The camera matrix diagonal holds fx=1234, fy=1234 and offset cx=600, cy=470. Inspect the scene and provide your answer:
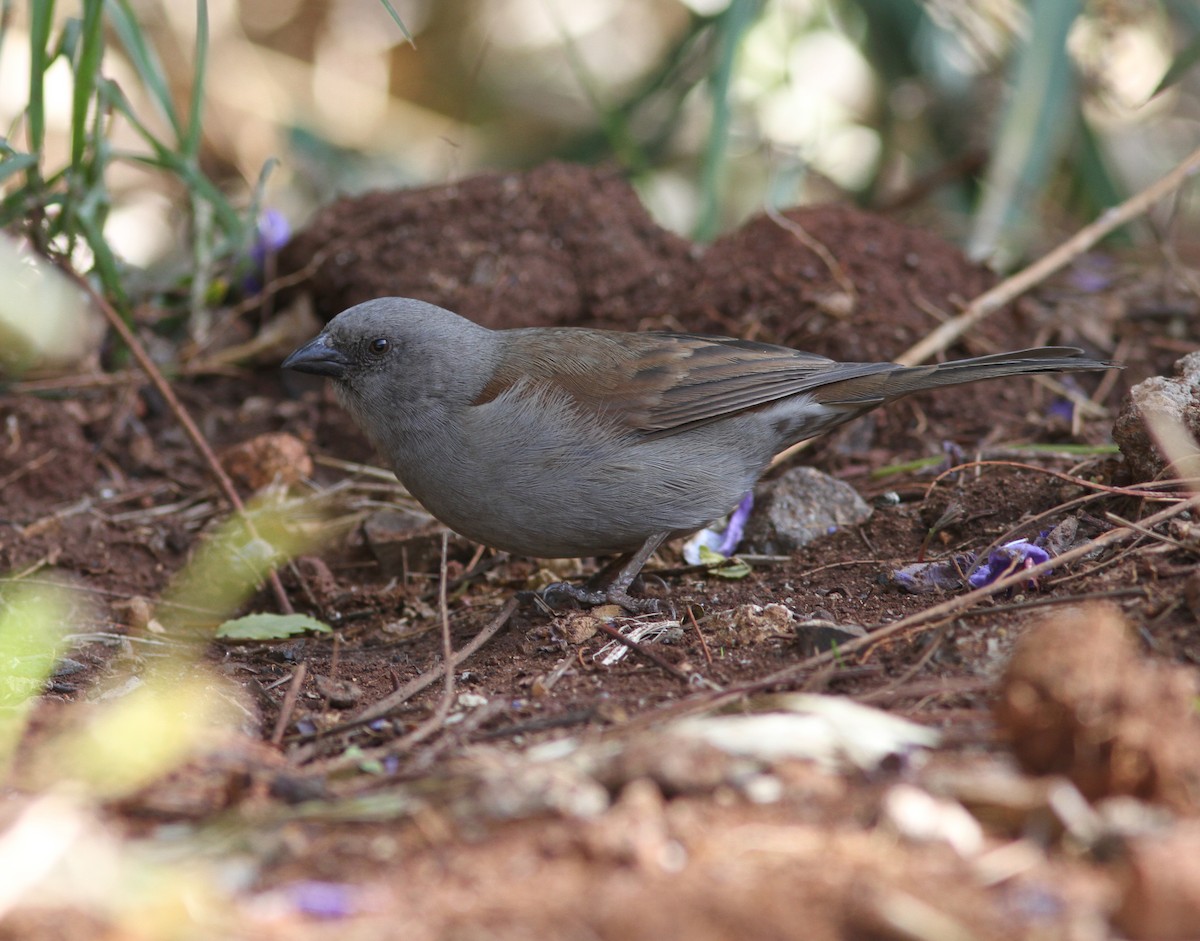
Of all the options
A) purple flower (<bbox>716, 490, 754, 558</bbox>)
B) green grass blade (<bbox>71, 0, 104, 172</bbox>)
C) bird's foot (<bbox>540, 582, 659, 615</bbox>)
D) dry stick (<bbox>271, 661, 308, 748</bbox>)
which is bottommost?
purple flower (<bbox>716, 490, 754, 558</bbox>)

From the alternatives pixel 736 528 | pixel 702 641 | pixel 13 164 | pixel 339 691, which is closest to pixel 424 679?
pixel 339 691

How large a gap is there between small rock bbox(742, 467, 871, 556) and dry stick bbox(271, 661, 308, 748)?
6.32 feet

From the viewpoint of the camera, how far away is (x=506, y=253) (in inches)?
246

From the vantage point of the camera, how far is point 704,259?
6.38 metres

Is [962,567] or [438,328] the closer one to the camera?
[962,567]

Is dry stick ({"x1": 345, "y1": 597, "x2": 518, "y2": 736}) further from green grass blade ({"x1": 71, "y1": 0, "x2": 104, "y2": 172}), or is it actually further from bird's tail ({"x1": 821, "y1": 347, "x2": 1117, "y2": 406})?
green grass blade ({"x1": 71, "y1": 0, "x2": 104, "y2": 172})

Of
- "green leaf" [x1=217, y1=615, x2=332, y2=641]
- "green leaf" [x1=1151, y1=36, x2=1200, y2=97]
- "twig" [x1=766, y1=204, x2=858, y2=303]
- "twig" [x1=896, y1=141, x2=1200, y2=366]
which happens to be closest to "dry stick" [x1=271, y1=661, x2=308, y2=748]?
"green leaf" [x1=217, y1=615, x2=332, y2=641]

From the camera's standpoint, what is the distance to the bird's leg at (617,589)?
436cm

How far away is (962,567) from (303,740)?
6.99 feet

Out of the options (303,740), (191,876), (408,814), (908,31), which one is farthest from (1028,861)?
(908,31)

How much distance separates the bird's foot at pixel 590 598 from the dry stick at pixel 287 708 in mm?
1063

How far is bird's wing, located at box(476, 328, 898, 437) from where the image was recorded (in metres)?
4.70

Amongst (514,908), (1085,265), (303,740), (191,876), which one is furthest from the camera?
(1085,265)

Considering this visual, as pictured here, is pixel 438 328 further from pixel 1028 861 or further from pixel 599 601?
pixel 1028 861
